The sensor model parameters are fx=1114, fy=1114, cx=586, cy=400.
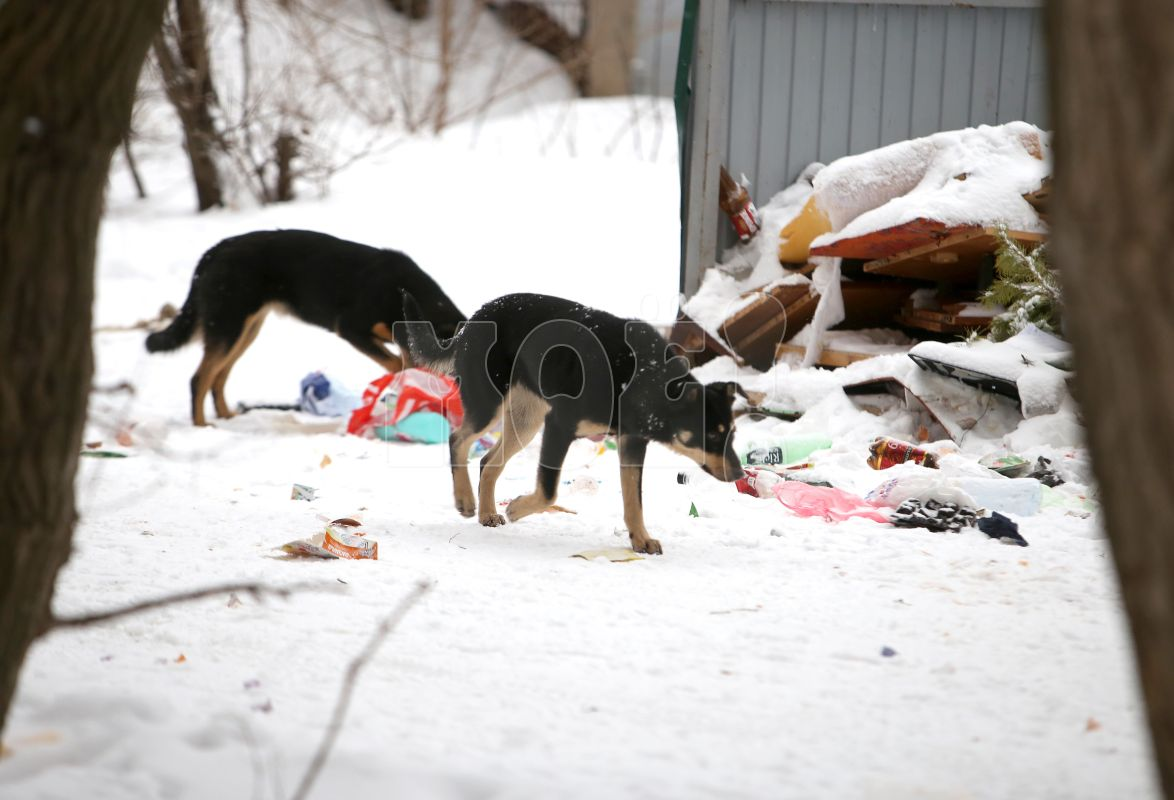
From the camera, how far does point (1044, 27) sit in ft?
5.31

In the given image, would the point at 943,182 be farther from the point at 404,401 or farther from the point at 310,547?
the point at 310,547

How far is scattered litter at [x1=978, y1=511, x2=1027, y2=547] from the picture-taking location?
14.9ft

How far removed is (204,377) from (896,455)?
176 inches

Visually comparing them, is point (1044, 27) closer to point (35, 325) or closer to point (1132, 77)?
point (1132, 77)

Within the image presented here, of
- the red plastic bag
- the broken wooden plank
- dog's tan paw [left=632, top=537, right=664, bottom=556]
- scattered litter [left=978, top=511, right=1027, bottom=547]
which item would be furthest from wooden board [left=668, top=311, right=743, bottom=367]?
dog's tan paw [left=632, top=537, right=664, bottom=556]

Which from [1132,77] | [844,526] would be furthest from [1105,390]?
[844,526]

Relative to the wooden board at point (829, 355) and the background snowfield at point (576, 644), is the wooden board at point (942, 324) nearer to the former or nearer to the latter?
the wooden board at point (829, 355)

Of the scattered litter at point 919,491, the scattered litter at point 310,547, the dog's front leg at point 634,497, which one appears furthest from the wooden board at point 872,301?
the scattered litter at point 310,547

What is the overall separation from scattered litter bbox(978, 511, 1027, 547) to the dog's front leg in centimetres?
140

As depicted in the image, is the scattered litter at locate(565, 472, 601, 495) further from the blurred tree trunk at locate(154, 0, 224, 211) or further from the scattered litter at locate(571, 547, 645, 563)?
the blurred tree trunk at locate(154, 0, 224, 211)

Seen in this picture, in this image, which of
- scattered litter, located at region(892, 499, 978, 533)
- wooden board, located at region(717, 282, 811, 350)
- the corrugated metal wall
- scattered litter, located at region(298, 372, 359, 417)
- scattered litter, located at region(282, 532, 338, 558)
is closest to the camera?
scattered litter, located at region(282, 532, 338, 558)

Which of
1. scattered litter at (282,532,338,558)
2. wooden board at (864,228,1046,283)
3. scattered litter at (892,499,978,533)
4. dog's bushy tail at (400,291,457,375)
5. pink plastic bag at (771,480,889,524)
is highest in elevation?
wooden board at (864,228,1046,283)

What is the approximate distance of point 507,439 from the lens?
5.09 metres

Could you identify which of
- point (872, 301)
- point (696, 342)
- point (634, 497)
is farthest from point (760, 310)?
point (634, 497)
